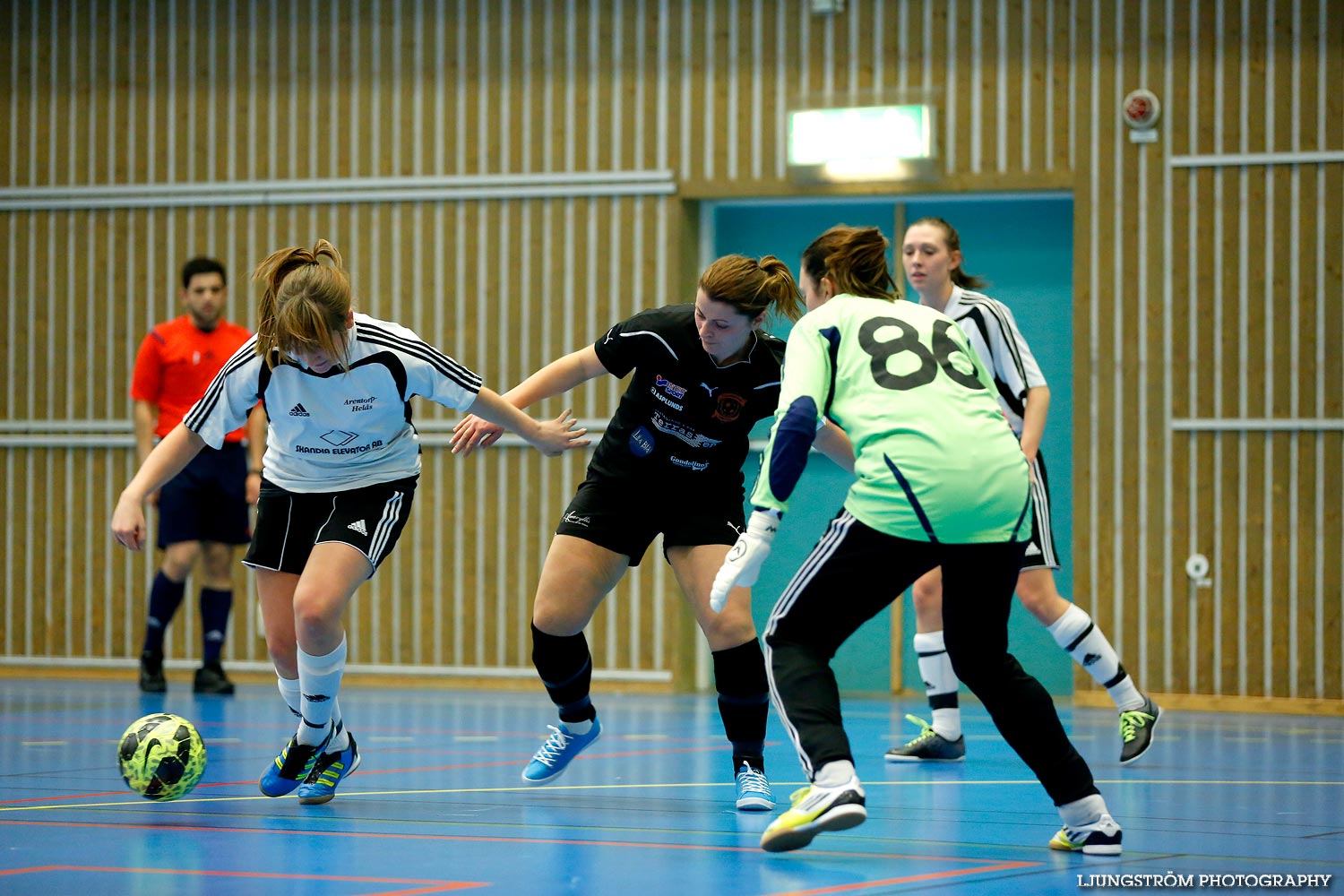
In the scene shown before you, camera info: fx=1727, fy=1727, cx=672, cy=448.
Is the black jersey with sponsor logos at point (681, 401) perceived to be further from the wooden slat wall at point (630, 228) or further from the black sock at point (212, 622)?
Result: the wooden slat wall at point (630, 228)

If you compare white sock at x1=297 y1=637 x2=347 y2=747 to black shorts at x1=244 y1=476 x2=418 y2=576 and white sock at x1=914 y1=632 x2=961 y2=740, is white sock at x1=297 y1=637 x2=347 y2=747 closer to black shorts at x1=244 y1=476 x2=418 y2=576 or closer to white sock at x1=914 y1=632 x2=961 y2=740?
black shorts at x1=244 y1=476 x2=418 y2=576

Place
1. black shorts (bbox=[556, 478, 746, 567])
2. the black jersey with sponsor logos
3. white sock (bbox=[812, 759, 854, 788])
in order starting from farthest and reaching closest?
black shorts (bbox=[556, 478, 746, 567]), the black jersey with sponsor logos, white sock (bbox=[812, 759, 854, 788])

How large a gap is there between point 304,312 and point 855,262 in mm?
1457

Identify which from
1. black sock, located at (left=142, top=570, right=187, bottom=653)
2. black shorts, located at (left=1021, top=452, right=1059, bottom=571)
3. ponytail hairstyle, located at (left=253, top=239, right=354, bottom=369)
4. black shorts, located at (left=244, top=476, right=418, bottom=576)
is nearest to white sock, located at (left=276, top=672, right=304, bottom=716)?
black shorts, located at (left=244, top=476, right=418, bottom=576)

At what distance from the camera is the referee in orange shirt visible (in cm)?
948

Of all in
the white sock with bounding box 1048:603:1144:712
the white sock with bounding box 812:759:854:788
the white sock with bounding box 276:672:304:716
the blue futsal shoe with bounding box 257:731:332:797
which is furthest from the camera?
the white sock with bounding box 1048:603:1144:712

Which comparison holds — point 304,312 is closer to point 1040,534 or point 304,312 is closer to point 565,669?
point 565,669

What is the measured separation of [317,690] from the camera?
188 inches

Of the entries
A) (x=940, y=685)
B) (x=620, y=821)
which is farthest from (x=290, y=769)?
(x=940, y=685)

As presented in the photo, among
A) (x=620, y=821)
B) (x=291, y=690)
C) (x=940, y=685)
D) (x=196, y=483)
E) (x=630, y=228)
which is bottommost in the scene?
(x=620, y=821)

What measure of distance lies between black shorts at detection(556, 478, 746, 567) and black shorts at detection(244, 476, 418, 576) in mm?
500

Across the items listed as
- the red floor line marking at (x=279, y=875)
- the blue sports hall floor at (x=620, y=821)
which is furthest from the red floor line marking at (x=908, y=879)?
the red floor line marking at (x=279, y=875)

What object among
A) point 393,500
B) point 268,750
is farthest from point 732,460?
point 268,750

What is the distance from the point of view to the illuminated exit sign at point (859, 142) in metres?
10.3
